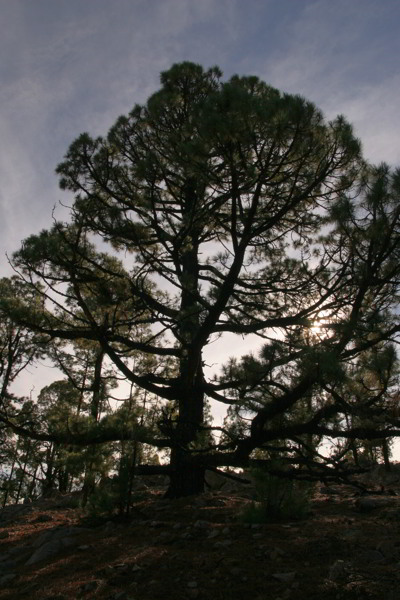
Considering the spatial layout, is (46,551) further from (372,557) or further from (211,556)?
(372,557)

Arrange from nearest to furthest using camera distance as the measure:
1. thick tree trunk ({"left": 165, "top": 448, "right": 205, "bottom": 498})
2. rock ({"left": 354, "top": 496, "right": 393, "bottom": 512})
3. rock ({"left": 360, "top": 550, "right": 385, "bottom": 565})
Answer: rock ({"left": 360, "top": 550, "right": 385, "bottom": 565})
rock ({"left": 354, "top": 496, "right": 393, "bottom": 512})
thick tree trunk ({"left": 165, "top": 448, "right": 205, "bottom": 498})

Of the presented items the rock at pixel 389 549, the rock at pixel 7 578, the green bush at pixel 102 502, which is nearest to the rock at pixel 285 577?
the rock at pixel 389 549

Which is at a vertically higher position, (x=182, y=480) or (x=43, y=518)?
(x=182, y=480)

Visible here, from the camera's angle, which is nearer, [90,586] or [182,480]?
[90,586]

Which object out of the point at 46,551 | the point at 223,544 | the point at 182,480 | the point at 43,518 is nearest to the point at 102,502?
the point at 46,551

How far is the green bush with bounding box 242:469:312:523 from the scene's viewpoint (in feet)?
19.5

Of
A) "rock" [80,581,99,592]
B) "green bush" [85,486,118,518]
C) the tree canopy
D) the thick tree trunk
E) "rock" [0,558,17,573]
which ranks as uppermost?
the tree canopy

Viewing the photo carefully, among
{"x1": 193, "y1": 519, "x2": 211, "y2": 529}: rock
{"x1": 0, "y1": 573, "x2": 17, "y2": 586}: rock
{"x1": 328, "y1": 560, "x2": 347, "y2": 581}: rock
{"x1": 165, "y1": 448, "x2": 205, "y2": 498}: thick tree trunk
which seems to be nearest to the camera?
{"x1": 328, "y1": 560, "x2": 347, "y2": 581}: rock

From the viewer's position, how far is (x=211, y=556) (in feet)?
15.5

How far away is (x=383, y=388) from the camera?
18.9 ft

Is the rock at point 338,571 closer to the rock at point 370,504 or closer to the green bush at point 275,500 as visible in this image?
the green bush at point 275,500

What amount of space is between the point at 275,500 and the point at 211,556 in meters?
1.60

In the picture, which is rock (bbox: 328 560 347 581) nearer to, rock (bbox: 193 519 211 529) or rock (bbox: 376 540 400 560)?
rock (bbox: 376 540 400 560)

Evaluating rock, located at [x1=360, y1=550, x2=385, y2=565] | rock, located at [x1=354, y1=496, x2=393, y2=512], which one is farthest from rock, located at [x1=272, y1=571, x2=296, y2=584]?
rock, located at [x1=354, y1=496, x2=393, y2=512]
